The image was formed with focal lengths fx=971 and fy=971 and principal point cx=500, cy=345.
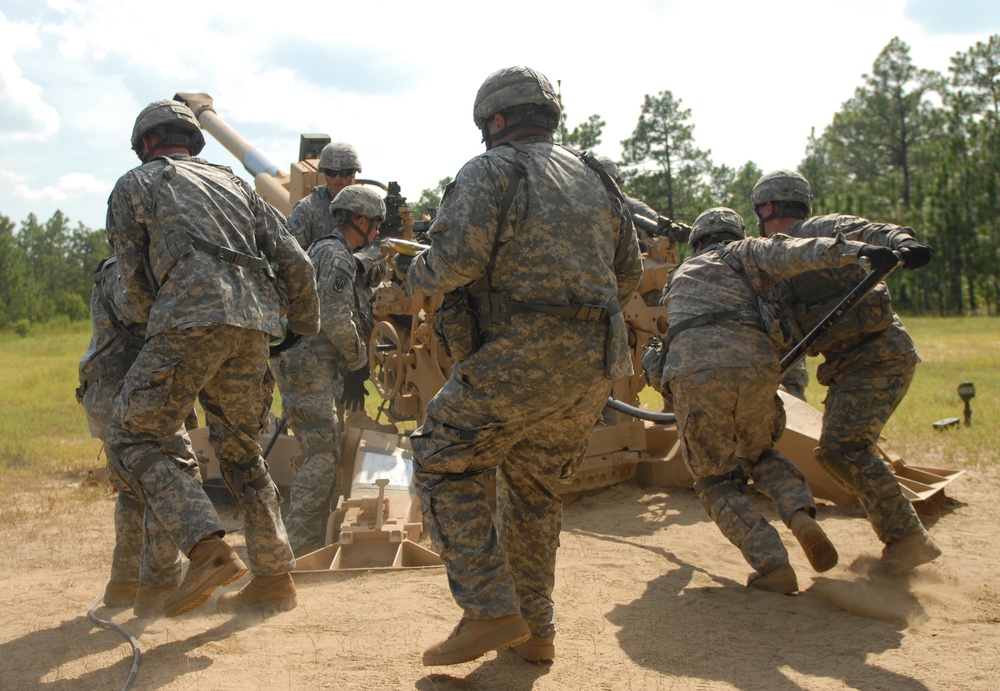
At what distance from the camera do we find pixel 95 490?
784cm

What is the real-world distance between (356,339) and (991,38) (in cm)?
4851

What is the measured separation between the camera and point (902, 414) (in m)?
10.4

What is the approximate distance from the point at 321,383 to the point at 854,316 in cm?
324

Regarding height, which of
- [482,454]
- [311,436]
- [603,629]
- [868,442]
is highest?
[482,454]

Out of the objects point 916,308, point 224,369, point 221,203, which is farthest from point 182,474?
point 916,308

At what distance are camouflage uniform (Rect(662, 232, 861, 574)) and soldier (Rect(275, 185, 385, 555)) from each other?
2173mm

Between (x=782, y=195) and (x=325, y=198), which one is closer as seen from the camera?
(x=782, y=195)

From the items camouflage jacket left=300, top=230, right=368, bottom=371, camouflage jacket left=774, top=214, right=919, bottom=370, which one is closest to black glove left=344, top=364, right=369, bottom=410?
camouflage jacket left=300, top=230, right=368, bottom=371

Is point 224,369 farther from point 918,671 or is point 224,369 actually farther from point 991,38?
point 991,38

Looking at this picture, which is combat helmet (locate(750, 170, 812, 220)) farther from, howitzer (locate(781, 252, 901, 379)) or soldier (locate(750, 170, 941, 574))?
howitzer (locate(781, 252, 901, 379))

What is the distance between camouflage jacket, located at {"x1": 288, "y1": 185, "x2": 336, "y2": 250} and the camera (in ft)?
24.3

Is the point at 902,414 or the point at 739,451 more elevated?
the point at 739,451

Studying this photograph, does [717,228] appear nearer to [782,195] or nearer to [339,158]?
[782,195]

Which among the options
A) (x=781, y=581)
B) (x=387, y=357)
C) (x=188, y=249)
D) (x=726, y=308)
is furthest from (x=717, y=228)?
(x=387, y=357)
